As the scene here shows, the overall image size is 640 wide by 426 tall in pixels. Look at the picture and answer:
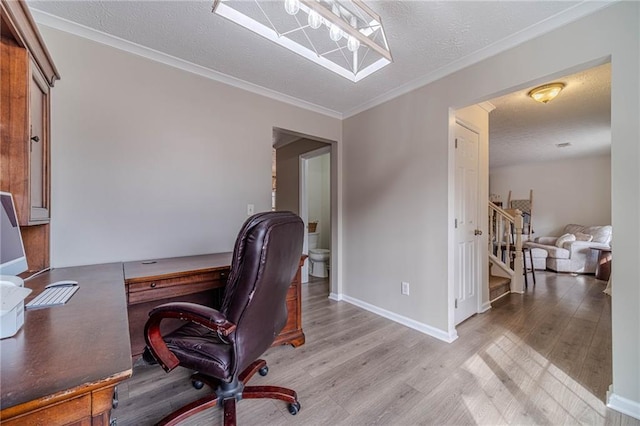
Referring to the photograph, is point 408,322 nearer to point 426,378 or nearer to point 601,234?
point 426,378

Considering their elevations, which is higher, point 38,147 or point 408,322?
point 38,147

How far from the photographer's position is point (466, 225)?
107 inches

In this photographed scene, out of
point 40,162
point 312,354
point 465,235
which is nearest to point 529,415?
point 312,354

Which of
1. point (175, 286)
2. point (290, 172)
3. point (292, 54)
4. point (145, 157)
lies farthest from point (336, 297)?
point (292, 54)

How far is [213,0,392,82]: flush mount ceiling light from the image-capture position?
4.65ft

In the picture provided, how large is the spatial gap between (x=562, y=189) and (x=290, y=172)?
6732mm

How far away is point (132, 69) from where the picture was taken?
2.06 m

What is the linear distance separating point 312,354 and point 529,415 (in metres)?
1.37

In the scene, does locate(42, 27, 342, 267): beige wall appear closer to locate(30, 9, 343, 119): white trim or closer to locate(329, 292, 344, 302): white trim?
locate(30, 9, 343, 119): white trim

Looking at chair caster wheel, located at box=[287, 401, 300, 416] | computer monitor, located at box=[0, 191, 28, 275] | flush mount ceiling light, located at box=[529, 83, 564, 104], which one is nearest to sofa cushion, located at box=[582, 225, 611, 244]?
flush mount ceiling light, located at box=[529, 83, 564, 104]

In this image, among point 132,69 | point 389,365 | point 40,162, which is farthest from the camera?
point 132,69

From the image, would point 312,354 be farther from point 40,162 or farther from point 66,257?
point 40,162

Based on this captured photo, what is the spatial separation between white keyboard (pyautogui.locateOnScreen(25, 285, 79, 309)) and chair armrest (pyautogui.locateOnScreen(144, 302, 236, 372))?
0.34 metres

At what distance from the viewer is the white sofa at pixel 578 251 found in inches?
194
